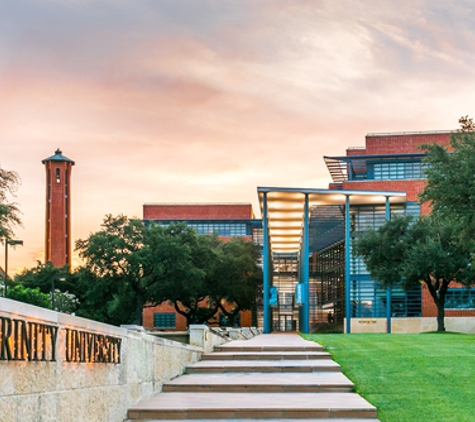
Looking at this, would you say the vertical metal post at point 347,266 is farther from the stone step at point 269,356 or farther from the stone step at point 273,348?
the stone step at point 269,356

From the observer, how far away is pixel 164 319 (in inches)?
3477

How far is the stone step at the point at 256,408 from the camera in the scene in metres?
12.7

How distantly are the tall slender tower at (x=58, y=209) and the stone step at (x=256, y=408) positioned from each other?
102 m

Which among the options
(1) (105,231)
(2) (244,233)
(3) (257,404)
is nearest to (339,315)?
(1) (105,231)

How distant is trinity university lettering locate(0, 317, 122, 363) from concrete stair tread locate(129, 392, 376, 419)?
1.70m

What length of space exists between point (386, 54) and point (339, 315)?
39.2 metres

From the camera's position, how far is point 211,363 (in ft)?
64.4

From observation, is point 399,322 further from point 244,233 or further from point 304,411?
point 304,411

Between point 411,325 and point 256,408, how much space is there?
49.3 metres

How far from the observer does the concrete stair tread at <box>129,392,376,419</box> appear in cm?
1273

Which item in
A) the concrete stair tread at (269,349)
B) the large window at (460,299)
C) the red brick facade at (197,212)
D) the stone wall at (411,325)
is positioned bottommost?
the stone wall at (411,325)

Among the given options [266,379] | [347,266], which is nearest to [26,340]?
[266,379]

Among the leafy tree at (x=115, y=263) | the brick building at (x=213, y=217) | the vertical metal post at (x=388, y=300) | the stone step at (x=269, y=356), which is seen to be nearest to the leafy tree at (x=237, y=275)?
the leafy tree at (x=115, y=263)

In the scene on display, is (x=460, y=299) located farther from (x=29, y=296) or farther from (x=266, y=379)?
(x=266, y=379)
